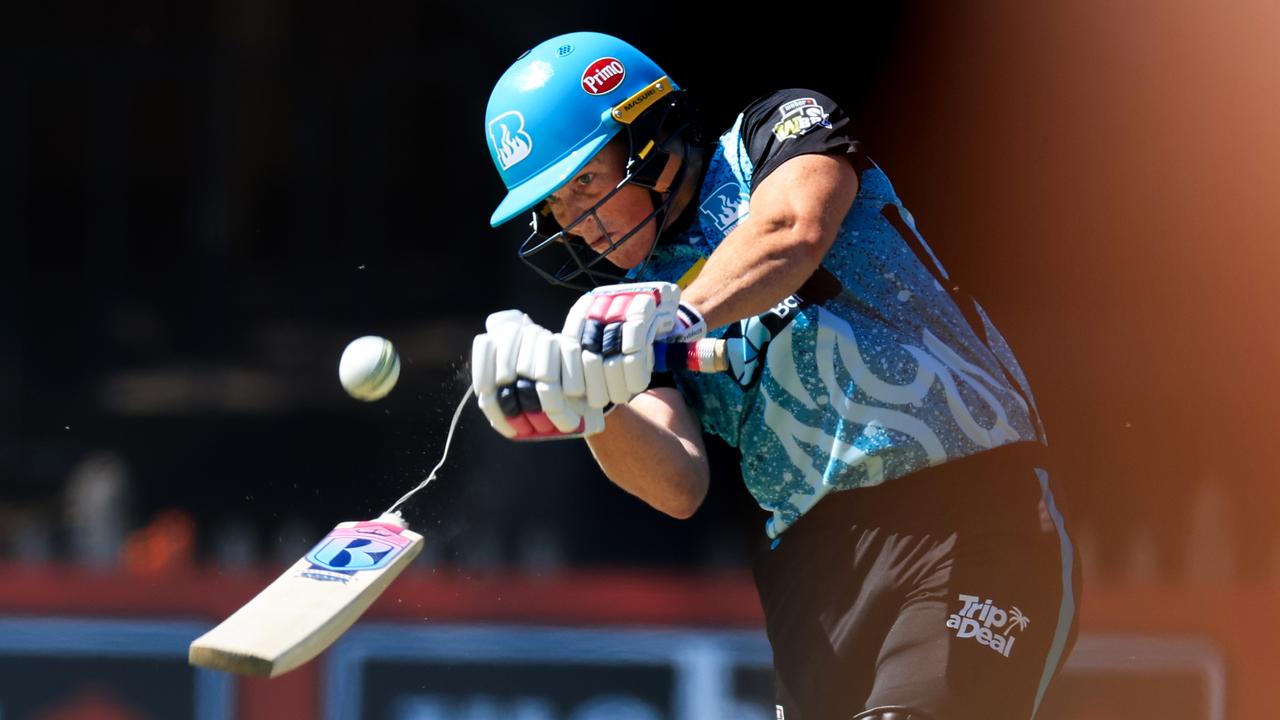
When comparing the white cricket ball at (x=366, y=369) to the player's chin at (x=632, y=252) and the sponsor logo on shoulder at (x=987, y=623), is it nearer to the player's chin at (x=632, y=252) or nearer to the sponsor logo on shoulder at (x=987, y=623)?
the player's chin at (x=632, y=252)

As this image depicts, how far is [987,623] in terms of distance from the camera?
208 cm

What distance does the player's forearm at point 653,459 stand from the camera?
2316mm

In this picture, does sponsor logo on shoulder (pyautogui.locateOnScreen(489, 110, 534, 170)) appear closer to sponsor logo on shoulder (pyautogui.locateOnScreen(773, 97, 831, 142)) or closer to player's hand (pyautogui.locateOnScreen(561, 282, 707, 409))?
sponsor logo on shoulder (pyautogui.locateOnScreen(773, 97, 831, 142))

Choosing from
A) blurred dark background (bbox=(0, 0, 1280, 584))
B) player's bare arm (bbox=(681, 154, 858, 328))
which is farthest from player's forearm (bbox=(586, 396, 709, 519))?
blurred dark background (bbox=(0, 0, 1280, 584))

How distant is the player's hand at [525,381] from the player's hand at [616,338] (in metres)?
0.02

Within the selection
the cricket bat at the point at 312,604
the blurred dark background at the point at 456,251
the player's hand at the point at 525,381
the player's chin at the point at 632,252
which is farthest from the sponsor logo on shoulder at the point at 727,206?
the blurred dark background at the point at 456,251

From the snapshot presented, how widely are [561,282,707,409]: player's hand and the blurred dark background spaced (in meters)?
2.11

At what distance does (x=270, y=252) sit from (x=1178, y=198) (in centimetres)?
253

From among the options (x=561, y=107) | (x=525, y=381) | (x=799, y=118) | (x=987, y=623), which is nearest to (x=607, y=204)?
(x=561, y=107)

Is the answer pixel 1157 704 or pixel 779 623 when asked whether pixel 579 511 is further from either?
pixel 779 623

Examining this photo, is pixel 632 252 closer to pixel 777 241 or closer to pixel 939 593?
pixel 777 241

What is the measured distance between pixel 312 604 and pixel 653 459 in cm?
56

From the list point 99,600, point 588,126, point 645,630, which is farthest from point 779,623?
point 99,600

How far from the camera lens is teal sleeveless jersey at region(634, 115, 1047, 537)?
217 cm
